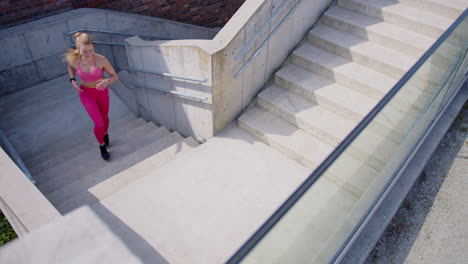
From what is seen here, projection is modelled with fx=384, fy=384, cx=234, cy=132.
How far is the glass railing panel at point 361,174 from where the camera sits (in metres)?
2.33

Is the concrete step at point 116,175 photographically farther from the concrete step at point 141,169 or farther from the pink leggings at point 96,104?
the pink leggings at point 96,104

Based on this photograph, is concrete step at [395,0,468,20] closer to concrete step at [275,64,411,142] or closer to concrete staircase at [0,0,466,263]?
concrete staircase at [0,0,466,263]

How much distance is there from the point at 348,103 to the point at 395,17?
1.66 m

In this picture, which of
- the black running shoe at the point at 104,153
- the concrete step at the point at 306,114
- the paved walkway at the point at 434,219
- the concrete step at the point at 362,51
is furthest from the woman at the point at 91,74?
the paved walkway at the point at 434,219

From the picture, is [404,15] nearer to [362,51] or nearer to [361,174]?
[362,51]

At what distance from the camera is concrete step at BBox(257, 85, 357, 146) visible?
507 cm

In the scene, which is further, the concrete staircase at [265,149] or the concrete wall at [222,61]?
the concrete wall at [222,61]

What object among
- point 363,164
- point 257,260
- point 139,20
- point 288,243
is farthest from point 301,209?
point 139,20

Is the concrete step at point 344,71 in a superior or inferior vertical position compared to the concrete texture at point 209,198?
superior

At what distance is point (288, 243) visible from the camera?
2406 mm

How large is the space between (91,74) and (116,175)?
4.45 ft

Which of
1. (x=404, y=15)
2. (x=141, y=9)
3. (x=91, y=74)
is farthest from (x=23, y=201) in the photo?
(x=141, y=9)

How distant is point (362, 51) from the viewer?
18.1ft

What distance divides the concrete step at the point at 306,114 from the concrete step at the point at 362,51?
0.92 metres
